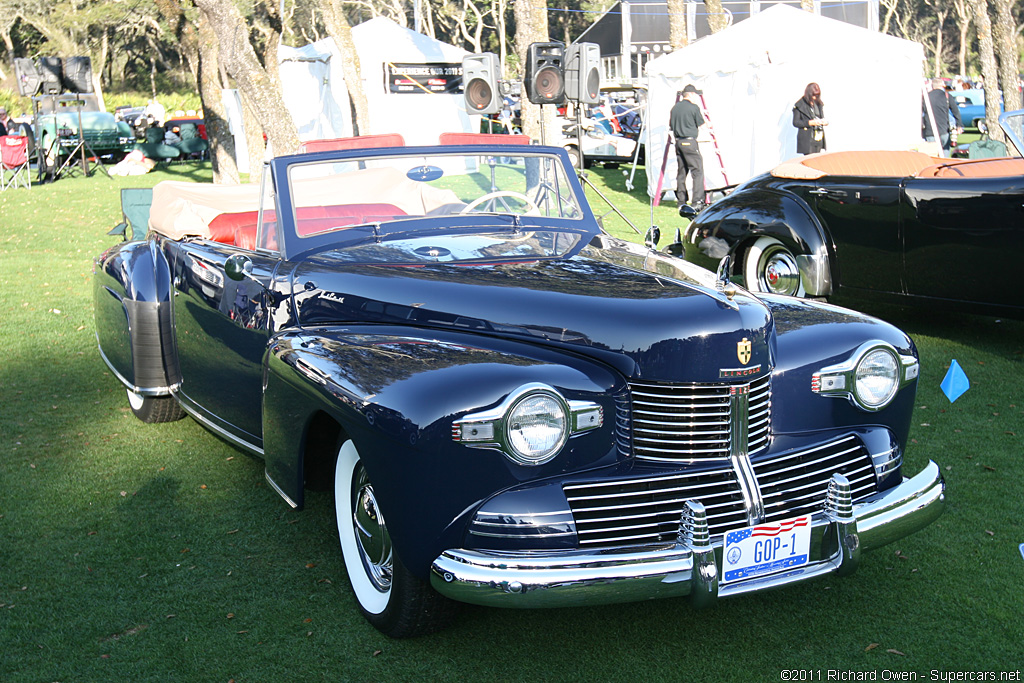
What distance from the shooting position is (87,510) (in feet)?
13.7

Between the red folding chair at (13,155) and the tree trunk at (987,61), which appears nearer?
the tree trunk at (987,61)

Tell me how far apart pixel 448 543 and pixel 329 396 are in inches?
24.6

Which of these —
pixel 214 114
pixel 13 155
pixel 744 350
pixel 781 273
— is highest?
pixel 214 114

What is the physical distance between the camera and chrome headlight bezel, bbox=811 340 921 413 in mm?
3145

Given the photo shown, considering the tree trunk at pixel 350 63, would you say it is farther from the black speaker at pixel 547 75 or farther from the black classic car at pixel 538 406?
the black classic car at pixel 538 406

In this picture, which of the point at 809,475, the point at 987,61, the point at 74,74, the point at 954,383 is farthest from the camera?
the point at 74,74

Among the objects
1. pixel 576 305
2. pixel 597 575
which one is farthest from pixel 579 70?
pixel 597 575

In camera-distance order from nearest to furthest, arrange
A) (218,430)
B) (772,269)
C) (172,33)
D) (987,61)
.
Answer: (218,430)
(772,269)
(987,61)
(172,33)

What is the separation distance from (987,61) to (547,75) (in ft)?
31.4

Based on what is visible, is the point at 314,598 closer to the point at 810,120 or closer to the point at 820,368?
the point at 820,368

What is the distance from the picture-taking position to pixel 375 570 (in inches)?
124

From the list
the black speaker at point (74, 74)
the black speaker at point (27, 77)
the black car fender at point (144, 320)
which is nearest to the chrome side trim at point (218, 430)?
the black car fender at point (144, 320)

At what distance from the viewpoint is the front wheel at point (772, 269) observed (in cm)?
706

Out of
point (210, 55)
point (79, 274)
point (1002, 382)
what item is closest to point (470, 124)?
point (210, 55)
